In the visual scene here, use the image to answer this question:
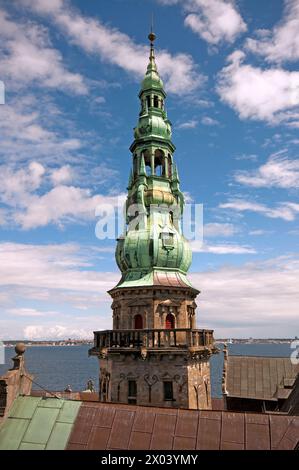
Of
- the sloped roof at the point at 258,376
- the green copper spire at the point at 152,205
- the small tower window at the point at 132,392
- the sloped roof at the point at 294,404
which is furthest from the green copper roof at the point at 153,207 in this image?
the sloped roof at the point at 258,376

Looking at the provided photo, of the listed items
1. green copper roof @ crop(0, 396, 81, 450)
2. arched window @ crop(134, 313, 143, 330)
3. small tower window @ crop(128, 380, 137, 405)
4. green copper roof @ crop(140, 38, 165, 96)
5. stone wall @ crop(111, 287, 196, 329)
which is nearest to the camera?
green copper roof @ crop(0, 396, 81, 450)

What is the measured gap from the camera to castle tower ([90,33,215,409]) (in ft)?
80.2

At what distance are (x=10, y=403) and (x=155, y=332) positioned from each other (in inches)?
454

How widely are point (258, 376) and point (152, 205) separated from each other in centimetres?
2501

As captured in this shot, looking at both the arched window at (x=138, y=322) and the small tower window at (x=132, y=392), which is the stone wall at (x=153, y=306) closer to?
the arched window at (x=138, y=322)

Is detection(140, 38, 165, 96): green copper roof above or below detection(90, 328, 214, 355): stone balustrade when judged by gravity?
above

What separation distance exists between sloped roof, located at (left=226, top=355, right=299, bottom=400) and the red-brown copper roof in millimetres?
27580

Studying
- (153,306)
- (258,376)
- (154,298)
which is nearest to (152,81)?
(154,298)

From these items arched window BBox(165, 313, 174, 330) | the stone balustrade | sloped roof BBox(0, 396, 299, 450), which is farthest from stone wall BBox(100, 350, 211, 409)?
sloped roof BBox(0, 396, 299, 450)

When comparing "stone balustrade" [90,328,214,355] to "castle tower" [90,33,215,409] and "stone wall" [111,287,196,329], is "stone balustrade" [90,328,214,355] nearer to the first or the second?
"castle tower" [90,33,215,409]

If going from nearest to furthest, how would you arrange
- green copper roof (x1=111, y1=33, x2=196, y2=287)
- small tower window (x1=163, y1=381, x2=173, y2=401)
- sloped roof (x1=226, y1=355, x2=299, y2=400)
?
small tower window (x1=163, y1=381, x2=173, y2=401), green copper roof (x1=111, y1=33, x2=196, y2=287), sloped roof (x1=226, y1=355, x2=299, y2=400)

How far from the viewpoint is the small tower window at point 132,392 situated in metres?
24.9

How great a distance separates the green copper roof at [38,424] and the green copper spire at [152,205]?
13.3 m
